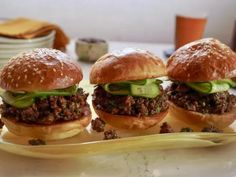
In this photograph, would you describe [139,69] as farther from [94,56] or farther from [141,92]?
[94,56]

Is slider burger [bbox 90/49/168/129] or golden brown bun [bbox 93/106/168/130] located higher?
slider burger [bbox 90/49/168/129]

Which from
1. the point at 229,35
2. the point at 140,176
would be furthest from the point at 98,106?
the point at 229,35

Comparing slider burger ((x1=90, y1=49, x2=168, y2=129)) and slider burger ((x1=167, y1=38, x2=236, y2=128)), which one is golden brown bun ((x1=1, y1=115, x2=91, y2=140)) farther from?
slider burger ((x1=167, y1=38, x2=236, y2=128))

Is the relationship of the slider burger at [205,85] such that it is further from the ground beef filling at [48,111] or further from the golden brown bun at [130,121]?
the ground beef filling at [48,111]

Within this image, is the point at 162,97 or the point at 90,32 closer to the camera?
the point at 162,97

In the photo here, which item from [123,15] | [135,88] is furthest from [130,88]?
[123,15]

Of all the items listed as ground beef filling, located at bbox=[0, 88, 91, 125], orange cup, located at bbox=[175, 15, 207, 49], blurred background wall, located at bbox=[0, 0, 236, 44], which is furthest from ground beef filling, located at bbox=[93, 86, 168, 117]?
blurred background wall, located at bbox=[0, 0, 236, 44]
